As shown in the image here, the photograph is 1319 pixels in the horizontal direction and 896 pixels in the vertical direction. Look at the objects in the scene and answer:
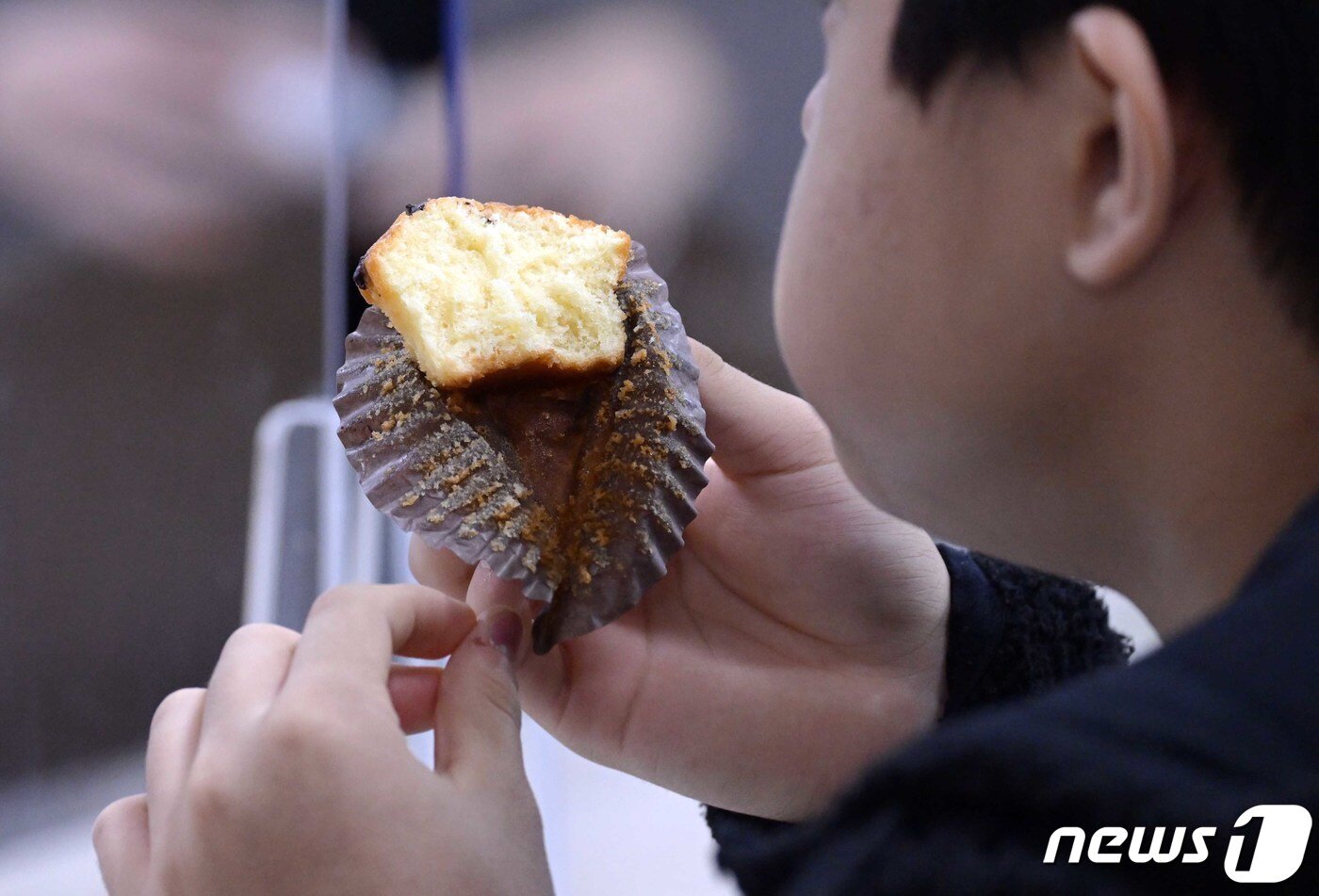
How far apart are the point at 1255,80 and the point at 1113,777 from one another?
11.5 inches

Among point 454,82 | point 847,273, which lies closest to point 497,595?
point 847,273

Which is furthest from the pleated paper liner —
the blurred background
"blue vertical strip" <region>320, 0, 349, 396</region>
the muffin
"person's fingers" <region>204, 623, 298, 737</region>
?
"blue vertical strip" <region>320, 0, 349, 396</region>

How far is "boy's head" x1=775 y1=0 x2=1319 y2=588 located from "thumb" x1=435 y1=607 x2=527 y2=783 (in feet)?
0.83

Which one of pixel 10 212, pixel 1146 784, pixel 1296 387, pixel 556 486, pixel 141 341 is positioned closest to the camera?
pixel 1146 784

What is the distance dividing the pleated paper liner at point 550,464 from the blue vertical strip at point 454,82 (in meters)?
0.59

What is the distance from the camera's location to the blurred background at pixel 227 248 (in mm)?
989

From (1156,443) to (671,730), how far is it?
45 cm

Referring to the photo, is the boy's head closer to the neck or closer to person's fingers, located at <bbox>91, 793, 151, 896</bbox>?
the neck

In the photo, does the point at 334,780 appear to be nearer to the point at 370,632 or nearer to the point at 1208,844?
the point at 370,632

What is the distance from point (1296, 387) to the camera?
466mm

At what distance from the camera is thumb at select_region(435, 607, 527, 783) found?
0.60 meters

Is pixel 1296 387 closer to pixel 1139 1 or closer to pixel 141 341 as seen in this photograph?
pixel 1139 1

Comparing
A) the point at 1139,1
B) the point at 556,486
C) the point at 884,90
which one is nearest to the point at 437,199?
the point at 556,486

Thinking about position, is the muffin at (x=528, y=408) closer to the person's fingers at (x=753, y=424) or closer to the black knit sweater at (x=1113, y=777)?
the person's fingers at (x=753, y=424)
